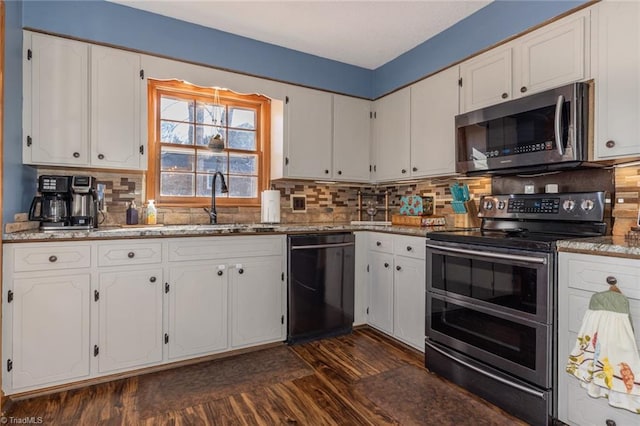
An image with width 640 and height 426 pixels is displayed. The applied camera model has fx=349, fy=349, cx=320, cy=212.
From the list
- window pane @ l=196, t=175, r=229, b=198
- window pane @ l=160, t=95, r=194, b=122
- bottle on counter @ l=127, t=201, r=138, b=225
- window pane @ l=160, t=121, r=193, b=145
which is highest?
window pane @ l=160, t=95, r=194, b=122

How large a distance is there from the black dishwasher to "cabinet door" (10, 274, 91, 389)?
52.9 inches

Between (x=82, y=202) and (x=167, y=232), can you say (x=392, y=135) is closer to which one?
(x=167, y=232)

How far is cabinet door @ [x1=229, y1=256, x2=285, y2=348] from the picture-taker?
253 cm

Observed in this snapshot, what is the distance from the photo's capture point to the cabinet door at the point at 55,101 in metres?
2.18

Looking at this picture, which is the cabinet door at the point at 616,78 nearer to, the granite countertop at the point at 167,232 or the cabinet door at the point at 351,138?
the granite countertop at the point at 167,232

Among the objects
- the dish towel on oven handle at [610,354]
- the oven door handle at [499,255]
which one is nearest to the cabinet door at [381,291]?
the oven door handle at [499,255]

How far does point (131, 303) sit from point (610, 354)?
2487 mm

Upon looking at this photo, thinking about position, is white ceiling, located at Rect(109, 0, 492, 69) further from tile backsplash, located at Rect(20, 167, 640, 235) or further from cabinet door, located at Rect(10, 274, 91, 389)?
cabinet door, located at Rect(10, 274, 91, 389)

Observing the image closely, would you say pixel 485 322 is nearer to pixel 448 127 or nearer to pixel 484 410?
pixel 484 410

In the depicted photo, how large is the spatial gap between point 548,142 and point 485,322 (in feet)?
3.54

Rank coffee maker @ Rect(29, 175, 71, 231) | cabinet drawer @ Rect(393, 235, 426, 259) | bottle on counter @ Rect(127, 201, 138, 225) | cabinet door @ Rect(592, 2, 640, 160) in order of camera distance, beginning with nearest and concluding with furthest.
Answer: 1. cabinet door @ Rect(592, 2, 640, 160)
2. coffee maker @ Rect(29, 175, 71, 231)
3. cabinet drawer @ Rect(393, 235, 426, 259)
4. bottle on counter @ Rect(127, 201, 138, 225)

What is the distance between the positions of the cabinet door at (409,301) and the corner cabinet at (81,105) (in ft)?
6.84

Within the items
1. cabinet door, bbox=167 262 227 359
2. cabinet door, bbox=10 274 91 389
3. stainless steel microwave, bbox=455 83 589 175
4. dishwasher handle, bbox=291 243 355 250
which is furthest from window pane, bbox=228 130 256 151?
stainless steel microwave, bbox=455 83 589 175

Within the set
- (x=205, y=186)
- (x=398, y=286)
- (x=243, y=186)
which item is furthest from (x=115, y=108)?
(x=398, y=286)
